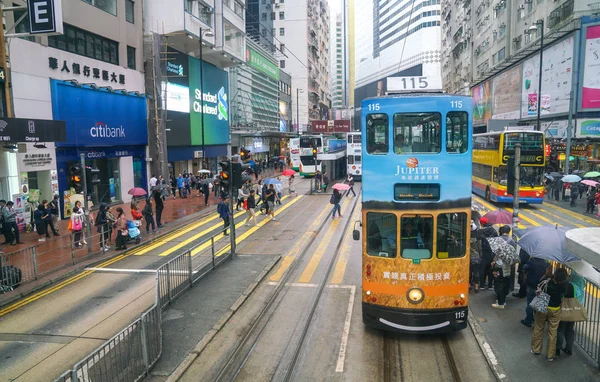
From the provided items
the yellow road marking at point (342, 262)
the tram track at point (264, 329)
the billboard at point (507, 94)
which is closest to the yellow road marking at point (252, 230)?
A: the tram track at point (264, 329)

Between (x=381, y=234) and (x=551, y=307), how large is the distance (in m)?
2.84

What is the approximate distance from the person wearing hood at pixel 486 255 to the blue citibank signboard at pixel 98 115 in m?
19.0

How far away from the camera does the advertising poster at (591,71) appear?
3066 cm

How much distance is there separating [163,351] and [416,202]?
4.96 m

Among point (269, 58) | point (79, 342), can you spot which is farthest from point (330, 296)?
point (269, 58)

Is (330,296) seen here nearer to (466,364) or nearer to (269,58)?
(466,364)

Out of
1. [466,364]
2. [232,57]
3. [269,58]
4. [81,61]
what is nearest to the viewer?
[466,364]

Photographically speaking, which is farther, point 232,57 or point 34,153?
point 232,57

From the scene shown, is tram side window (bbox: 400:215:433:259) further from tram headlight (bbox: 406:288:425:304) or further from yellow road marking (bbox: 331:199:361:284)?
yellow road marking (bbox: 331:199:361:284)

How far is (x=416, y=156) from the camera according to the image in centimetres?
791

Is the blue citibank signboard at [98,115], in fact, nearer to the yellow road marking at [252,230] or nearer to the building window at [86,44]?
the building window at [86,44]

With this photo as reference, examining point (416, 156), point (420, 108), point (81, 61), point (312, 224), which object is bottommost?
point (312, 224)

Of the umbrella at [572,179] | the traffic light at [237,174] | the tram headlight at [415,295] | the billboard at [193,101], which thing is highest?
the billboard at [193,101]

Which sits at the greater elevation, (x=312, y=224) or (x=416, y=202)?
(x=416, y=202)
